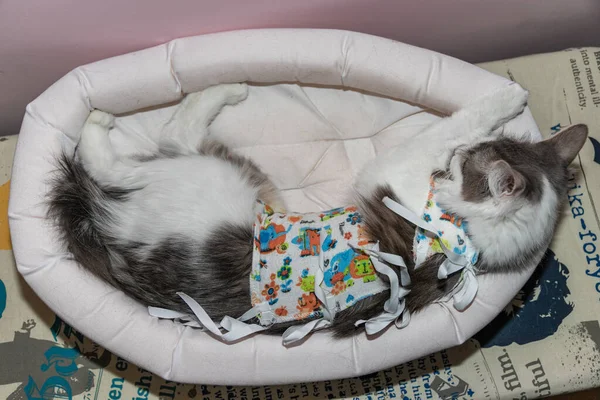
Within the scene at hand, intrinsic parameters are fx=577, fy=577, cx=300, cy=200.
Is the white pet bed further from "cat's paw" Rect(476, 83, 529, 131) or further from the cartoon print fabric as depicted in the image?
the cartoon print fabric

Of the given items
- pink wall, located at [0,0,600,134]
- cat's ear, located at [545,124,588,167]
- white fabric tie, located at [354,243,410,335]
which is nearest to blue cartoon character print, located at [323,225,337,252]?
white fabric tie, located at [354,243,410,335]

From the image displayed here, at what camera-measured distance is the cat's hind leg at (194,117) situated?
2262mm

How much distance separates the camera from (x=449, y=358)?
2.52m

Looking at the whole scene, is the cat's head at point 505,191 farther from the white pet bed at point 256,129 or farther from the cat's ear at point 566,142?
the white pet bed at point 256,129

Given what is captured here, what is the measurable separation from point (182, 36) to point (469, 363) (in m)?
1.85

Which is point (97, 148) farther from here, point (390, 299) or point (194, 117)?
point (390, 299)

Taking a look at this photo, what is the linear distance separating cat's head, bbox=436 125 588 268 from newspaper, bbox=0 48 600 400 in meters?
0.63

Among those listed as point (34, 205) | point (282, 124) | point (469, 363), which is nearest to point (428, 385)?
point (469, 363)

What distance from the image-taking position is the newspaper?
2.46m

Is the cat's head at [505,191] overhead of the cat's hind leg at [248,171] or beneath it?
overhead

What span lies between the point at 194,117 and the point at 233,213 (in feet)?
1.69

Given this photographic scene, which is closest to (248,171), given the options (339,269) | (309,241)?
(309,241)

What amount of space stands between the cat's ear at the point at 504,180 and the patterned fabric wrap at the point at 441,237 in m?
0.17

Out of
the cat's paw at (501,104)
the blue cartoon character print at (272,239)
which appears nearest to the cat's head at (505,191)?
the cat's paw at (501,104)
